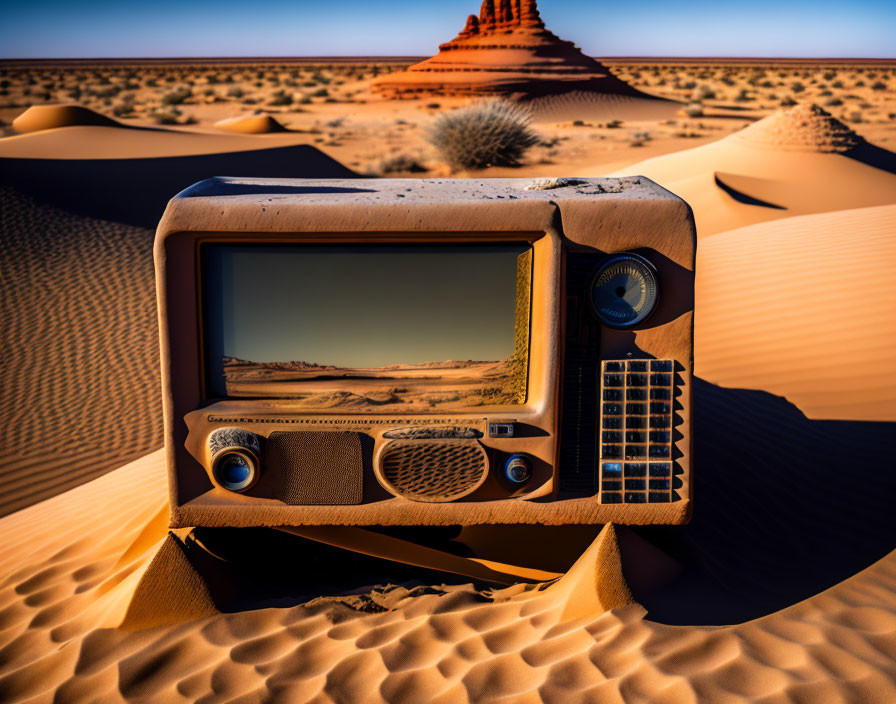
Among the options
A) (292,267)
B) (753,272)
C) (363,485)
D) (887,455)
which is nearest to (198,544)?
(363,485)

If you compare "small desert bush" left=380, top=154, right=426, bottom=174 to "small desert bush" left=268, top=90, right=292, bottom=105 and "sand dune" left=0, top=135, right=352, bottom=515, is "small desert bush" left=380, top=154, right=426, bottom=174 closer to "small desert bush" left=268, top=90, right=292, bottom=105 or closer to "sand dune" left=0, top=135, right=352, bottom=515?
"sand dune" left=0, top=135, right=352, bottom=515

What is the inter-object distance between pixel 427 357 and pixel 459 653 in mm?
1135

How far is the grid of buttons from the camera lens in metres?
3.04

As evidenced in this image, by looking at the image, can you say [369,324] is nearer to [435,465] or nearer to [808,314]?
[435,465]

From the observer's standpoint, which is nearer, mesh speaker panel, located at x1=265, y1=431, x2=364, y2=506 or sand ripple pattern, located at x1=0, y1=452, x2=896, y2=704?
sand ripple pattern, located at x1=0, y1=452, x2=896, y2=704

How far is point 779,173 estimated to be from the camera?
1536cm

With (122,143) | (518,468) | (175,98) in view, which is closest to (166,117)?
(175,98)

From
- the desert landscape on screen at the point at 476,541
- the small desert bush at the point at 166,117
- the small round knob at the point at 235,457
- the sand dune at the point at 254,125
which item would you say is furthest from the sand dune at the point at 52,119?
the small round knob at the point at 235,457

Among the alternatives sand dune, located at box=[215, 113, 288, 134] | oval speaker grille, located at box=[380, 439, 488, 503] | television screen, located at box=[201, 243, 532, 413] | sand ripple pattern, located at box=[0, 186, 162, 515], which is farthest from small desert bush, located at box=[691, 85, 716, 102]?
oval speaker grille, located at box=[380, 439, 488, 503]

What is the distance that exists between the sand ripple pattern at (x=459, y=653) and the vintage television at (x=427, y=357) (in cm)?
40

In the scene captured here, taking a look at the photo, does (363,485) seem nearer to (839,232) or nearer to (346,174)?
(839,232)

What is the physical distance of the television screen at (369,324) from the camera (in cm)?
306

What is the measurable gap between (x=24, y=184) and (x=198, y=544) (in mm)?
11811

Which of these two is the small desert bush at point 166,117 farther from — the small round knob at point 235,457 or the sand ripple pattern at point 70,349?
the small round knob at point 235,457
